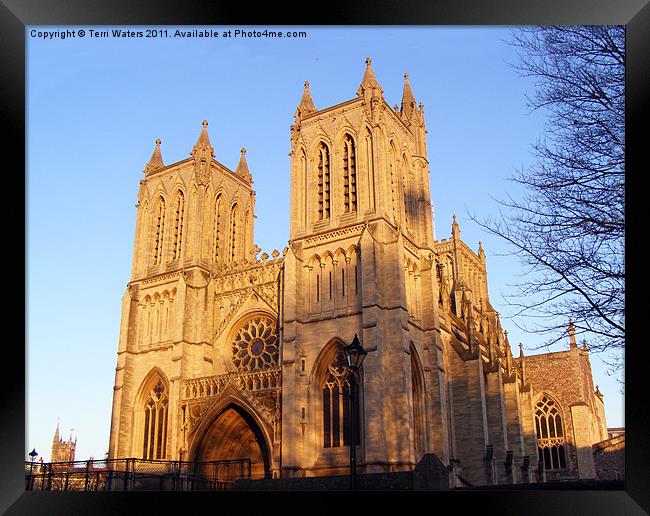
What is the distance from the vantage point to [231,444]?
3359 centimetres

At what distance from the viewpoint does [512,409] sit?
41.6 metres

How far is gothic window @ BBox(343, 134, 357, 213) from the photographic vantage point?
3431cm

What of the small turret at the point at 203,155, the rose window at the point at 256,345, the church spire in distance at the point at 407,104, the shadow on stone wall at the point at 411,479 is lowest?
the shadow on stone wall at the point at 411,479

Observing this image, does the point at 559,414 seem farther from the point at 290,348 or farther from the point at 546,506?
the point at 546,506

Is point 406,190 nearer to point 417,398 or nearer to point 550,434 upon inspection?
point 417,398

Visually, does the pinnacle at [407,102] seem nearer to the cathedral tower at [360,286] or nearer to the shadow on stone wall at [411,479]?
the cathedral tower at [360,286]

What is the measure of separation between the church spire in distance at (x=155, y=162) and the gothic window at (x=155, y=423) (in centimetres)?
1293

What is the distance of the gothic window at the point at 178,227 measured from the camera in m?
39.7

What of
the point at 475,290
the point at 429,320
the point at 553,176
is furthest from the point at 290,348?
the point at 475,290

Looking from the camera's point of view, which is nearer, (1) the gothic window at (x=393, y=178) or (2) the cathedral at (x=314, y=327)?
(2) the cathedral at (x=314, y=327)

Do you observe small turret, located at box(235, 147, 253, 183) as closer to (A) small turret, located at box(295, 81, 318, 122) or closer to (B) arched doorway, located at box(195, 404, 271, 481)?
(A) small turret, located at box(295, 81, 318, 122)

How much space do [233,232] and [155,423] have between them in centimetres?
1205

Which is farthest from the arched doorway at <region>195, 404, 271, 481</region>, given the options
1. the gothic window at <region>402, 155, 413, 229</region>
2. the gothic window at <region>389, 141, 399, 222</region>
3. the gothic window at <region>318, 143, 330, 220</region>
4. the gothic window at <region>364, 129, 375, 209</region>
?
the gothic window at <region>402, 155, 413, 229</region>
